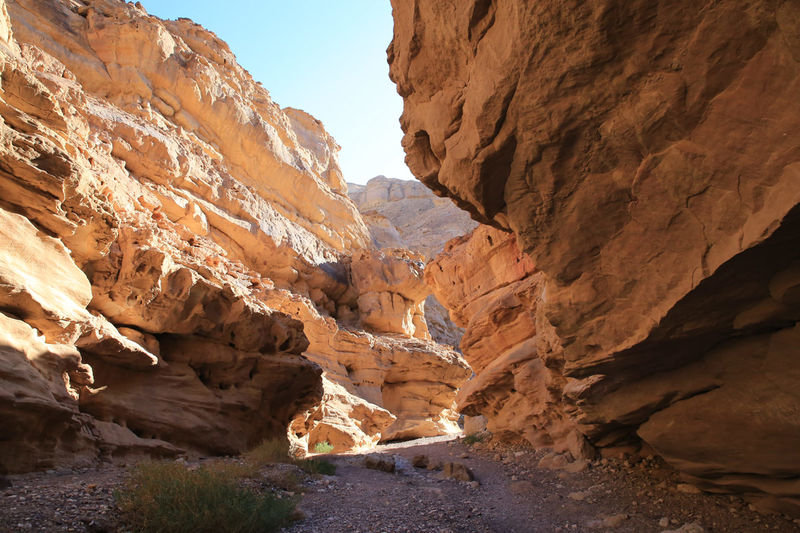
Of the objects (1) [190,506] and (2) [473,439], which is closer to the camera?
(1) [190,506]

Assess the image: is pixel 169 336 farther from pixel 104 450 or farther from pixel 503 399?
pixel 503 399

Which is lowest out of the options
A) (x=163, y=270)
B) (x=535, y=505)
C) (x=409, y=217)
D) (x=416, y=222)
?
(x=535, y=505)

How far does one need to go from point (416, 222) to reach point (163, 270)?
5183 cm

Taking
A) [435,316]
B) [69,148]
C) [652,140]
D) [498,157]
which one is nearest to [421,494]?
[498,157]

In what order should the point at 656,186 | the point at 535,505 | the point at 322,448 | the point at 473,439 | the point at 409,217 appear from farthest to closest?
the point at 409,217 → the point at 322,448 → the point at 473,439 → the point at 535,505 → the point at 656,186

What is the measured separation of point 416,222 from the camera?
59.8 metres

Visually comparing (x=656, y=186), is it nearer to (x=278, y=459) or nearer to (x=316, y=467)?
(x=316, y=467)

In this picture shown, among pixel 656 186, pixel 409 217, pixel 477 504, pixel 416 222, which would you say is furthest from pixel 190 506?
pixel 409 217

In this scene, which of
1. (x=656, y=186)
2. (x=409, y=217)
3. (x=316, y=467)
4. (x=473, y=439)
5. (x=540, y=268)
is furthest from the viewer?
(x=409, y=217)

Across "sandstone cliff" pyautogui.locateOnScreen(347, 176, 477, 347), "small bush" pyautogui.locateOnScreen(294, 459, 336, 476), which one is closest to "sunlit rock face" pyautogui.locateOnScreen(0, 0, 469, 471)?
"small bush" pyautogui.locateOnScreen(294, 459, 336, 476)

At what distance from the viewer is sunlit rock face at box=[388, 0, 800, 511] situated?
295 cm

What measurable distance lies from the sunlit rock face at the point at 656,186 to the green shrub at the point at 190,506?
395 cm

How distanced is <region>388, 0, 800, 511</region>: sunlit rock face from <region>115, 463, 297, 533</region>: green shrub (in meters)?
3.95

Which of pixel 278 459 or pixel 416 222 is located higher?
pixel 416 222
